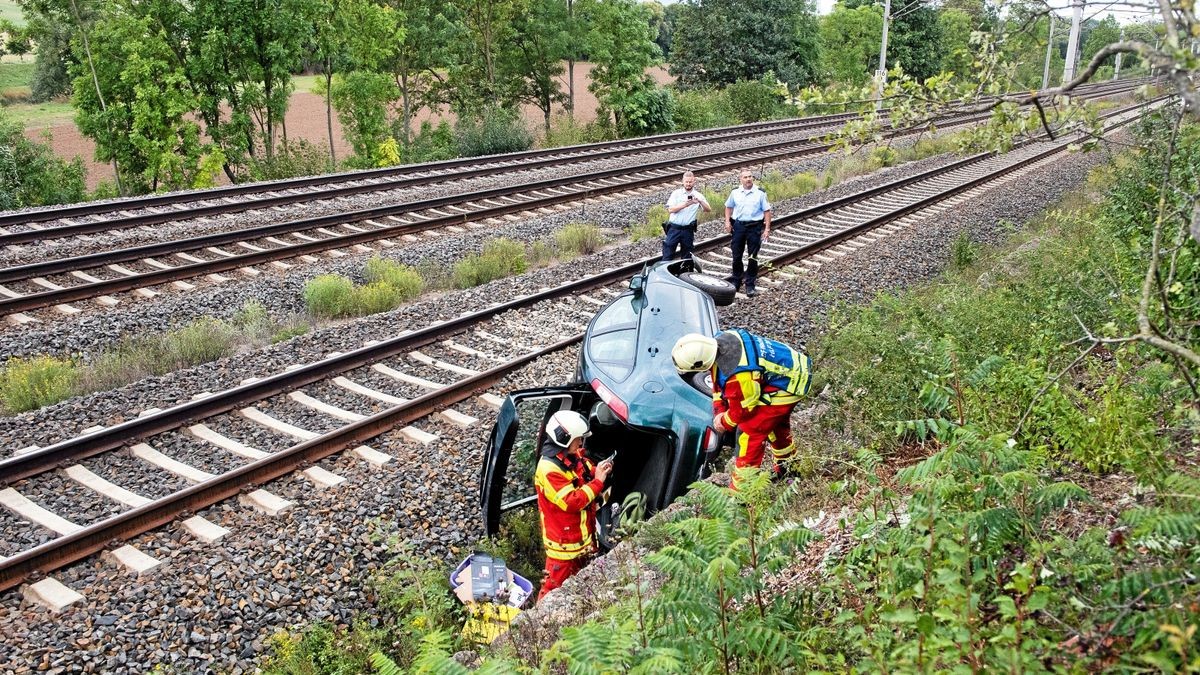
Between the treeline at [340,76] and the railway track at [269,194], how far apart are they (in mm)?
3272

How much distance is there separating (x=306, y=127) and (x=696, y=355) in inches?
1662

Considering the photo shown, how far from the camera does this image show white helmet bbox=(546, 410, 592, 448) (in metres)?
5.73

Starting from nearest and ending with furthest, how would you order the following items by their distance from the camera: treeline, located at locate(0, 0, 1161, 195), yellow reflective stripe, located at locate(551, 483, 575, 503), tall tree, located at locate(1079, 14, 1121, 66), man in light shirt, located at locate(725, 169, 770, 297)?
tall tree, located at locate(1079, 14, 1121, 66), yellow reflective stripe, located at locate(551, 483, 575, 503), man in light shirt, located at locate(725, 169, 770, 297), treeline, located at locate(0, 0, 1161, 195)

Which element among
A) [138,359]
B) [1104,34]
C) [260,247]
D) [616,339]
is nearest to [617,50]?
[1104,34]

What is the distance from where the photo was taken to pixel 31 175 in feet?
67.1

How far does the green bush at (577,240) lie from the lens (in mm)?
15094

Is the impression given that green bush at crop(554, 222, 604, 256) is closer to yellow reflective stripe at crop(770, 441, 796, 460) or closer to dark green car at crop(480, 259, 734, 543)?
dark green car at crop(480, 259, 734, 543)

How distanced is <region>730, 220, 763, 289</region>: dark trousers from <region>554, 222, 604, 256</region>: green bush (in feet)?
11.9

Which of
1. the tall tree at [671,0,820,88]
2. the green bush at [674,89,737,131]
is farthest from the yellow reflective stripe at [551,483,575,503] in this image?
the tall tree at [671,0,820,88]

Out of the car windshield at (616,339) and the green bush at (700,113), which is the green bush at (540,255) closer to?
the car windshield at (616,339)

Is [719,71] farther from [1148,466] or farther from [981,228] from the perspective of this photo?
[1148,466]

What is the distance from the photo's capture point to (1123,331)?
6242mm

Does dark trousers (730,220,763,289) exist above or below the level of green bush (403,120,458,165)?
below

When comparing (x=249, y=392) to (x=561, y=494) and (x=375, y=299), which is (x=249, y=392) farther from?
(x=561, y=494)
